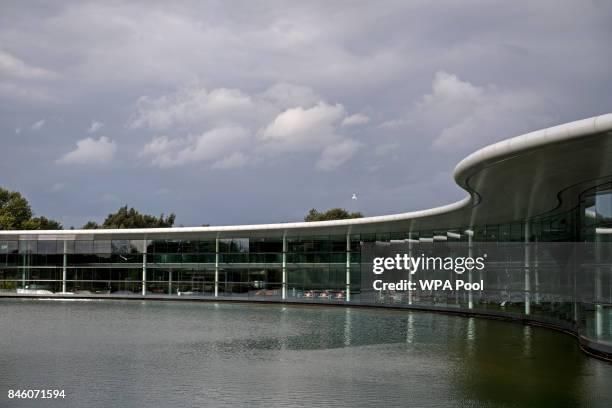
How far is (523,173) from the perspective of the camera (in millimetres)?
19859

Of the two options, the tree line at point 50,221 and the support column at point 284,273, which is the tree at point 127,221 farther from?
the support column at point 284,273

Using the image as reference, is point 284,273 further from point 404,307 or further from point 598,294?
point 598,294

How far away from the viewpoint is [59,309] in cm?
4072

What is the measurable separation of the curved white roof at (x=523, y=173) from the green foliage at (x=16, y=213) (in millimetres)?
47385

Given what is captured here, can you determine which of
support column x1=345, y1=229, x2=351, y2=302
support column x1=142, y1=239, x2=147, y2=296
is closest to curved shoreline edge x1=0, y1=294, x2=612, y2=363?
support column x1=142, y1=239, x2=147, y2=296

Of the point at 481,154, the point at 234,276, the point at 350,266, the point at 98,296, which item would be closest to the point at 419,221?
the point at 350,266

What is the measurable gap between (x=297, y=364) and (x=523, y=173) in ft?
25.6

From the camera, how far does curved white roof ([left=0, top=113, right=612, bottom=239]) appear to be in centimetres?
1484

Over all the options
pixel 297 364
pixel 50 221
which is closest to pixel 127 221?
pixel 50 221

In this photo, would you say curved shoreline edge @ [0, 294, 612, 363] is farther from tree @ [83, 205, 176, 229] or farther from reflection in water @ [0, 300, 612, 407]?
tree @ [83, 205, 176, 229]

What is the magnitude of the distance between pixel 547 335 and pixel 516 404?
46.5 ft

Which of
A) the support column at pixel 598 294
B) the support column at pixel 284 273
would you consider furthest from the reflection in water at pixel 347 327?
the support column at pixel 284 273

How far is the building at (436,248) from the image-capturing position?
1953cm

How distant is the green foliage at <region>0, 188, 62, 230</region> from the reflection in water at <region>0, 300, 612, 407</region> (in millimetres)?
48045
